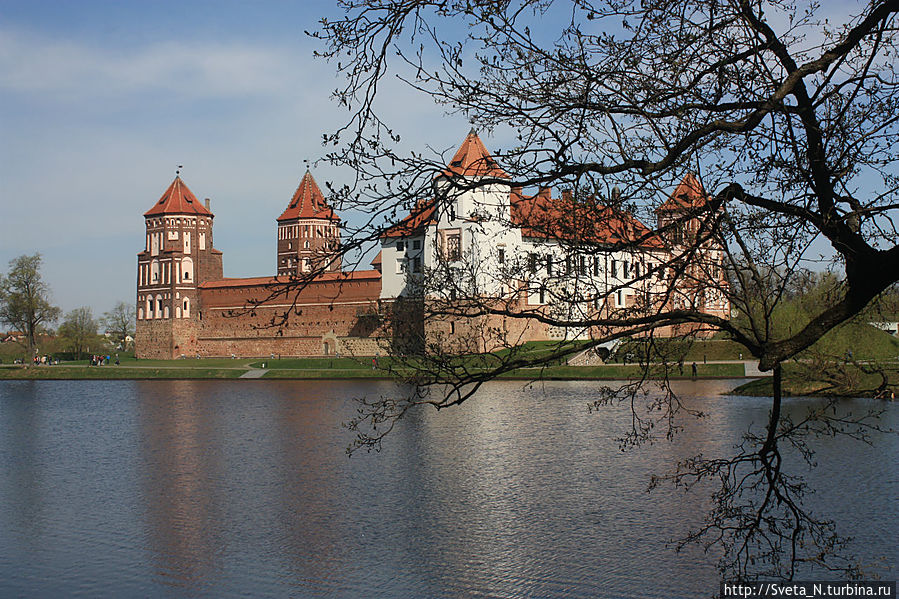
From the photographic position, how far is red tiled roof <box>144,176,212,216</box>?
195ft

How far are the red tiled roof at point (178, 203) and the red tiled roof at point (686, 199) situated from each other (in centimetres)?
5866

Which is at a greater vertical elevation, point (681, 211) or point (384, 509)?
point (681, 211)

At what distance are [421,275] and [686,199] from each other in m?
1.24

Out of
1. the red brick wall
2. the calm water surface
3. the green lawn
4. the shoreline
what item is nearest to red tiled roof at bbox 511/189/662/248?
the calm water surface

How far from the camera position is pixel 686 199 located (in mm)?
3898

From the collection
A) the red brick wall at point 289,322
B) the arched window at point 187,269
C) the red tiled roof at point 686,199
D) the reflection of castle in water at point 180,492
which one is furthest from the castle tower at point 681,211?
the arched window at point 187,269

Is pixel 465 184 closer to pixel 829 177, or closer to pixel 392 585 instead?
pixel 829 177

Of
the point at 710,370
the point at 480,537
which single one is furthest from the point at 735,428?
the point at 710,370

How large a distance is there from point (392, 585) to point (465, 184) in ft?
18.7

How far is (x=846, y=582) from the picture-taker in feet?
25.6

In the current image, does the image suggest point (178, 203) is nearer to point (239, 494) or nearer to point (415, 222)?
point (239, 494)

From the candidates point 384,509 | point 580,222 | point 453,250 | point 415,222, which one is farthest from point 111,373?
point 580,222

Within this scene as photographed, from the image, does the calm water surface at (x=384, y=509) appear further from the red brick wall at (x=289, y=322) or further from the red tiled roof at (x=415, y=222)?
the red brick wall at (x=289, y=322)

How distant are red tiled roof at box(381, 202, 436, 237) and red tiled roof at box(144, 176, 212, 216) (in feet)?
192
